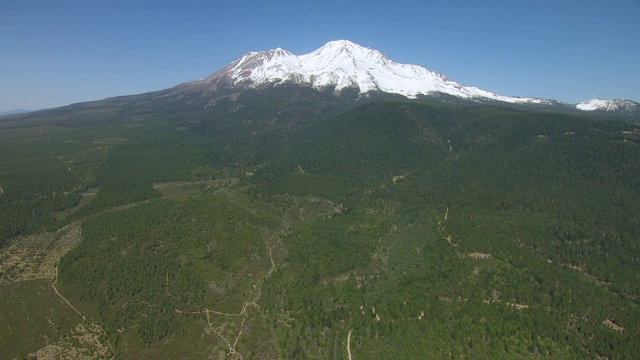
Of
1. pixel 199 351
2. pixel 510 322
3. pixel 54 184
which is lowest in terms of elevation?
pixel 199 351

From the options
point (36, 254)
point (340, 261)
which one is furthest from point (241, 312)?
point (36, 254)

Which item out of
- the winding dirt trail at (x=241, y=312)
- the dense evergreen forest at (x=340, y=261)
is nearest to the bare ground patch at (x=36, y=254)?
the dense evergreen forest at (x=340, y=261)

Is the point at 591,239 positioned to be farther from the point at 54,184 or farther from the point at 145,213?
the point at 54,184

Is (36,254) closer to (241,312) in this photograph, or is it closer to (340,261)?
(241,312)

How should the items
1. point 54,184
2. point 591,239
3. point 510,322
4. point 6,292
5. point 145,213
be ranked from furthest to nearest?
point 54,184 → point 145,213 → point 591,239 → point 6,292 → point 510,322

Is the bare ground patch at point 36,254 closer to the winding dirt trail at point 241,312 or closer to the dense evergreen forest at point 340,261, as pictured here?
the dense evergreen forest at point 340,261

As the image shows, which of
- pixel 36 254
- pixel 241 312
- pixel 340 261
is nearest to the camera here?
pixel 241 312

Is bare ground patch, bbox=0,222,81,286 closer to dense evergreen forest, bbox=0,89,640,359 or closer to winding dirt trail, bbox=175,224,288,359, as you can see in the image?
dense evergreen forest, bbox=0,89,640,359

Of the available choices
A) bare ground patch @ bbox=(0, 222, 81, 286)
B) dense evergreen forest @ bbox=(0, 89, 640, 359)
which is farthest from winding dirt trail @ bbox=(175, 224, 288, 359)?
bare ground patch @ bbox=(0, 222, 81, 286)

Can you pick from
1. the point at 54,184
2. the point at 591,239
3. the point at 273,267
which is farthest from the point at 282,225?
the point at 54,184
